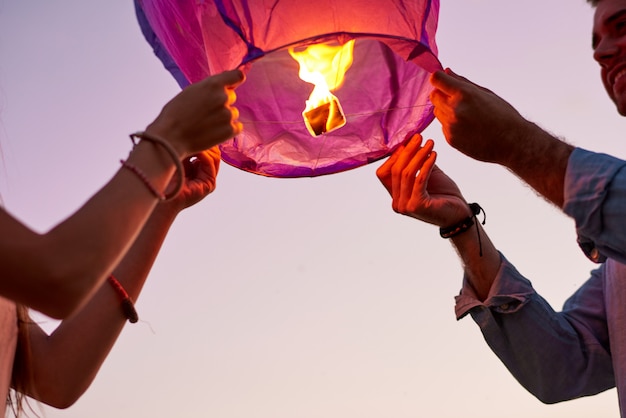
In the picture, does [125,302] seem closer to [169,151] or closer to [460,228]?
[169,151]

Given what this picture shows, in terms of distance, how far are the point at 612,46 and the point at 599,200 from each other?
97cm

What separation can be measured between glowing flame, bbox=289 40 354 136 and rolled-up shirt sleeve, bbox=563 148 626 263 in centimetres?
63

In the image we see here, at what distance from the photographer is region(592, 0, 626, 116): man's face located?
241 cm

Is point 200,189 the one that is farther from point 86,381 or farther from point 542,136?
point 542,136

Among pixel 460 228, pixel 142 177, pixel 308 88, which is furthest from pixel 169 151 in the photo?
pixel 460 228

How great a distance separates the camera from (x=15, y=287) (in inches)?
48.0

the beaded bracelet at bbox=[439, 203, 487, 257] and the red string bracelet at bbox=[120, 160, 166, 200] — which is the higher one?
the red string bracelet at bbox=[120, 160, 166, 200]

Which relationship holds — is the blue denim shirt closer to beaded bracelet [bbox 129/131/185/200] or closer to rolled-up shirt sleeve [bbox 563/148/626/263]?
rolled-up shirt sleeve [bbox 563/148/626/263]

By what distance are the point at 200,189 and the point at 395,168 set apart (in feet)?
2.07

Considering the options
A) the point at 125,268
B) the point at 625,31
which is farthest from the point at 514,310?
the point at 125,268

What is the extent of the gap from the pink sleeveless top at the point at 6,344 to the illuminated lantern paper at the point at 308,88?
0.76 m

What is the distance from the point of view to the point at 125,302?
1908 mm

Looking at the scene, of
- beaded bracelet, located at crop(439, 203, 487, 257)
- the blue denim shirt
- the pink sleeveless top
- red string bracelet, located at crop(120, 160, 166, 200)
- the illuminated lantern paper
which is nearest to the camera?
red string bracelet, located at crop(120, 160, 166, 200)

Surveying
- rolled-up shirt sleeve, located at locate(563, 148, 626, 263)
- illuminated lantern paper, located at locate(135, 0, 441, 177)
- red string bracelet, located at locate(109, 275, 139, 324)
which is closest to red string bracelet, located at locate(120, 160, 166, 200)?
illuminated lantern paper, located at locate(135, 0, 441, 177)
